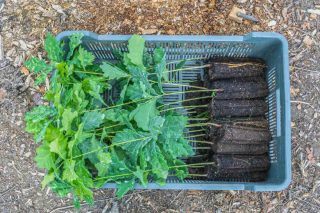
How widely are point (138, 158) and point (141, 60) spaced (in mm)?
397

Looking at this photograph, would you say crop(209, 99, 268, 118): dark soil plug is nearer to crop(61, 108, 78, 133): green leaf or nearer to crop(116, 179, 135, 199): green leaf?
crop(116, 179, 135, 199): green leaf

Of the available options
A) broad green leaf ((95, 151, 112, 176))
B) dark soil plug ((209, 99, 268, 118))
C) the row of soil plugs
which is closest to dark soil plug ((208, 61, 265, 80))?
the row of soil plugs

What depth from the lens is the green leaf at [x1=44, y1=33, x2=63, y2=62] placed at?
1.69 meters

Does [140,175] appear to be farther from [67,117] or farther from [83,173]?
[67,117]

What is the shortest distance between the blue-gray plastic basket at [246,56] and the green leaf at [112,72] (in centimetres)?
13

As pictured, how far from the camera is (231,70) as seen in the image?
1867mm

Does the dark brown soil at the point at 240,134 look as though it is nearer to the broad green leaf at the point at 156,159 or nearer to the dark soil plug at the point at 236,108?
the dark soil plug at the point at 236,108

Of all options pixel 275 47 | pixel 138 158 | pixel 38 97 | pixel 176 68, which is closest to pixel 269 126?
pixel 275 47

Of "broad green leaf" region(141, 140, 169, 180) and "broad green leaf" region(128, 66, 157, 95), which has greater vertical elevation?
"broad green leaf" region(128, 66, 157, 95)

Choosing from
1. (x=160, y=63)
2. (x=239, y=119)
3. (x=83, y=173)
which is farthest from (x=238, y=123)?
(x=83, y=173)

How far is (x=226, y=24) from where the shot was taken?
211 cm

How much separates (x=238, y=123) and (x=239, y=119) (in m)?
0.05

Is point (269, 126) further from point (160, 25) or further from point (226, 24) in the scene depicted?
point (160, 25)

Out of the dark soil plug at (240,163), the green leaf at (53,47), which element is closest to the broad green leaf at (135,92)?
the green leaf at (53,47)
